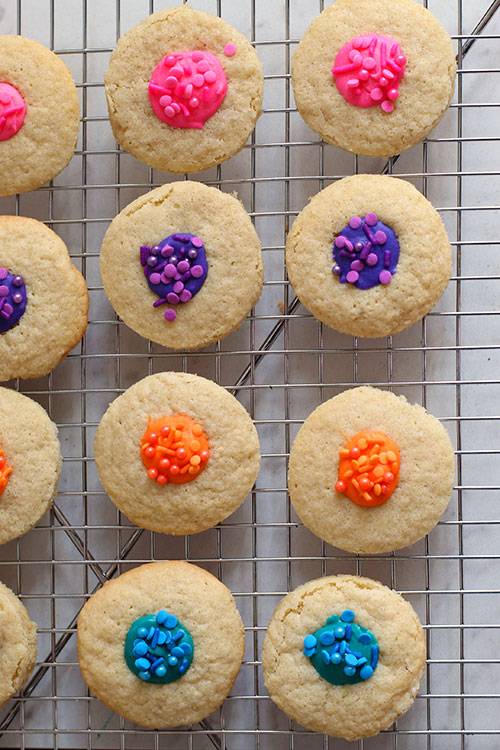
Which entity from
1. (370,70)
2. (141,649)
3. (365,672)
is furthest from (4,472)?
(370,70)

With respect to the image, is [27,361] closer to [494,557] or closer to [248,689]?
[248,689]

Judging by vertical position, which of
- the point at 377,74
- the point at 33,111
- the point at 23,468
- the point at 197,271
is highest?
the point at 377,74

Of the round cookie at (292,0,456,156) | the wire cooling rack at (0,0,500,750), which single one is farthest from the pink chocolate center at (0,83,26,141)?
the round cookie at (292,0,456,156)

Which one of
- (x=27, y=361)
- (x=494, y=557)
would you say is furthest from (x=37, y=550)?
(x=494, y=557)

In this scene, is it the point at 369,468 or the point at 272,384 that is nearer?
the point at 369,468

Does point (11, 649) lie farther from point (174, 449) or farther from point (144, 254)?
point (144, 254)

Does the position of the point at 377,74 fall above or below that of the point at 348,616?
above
